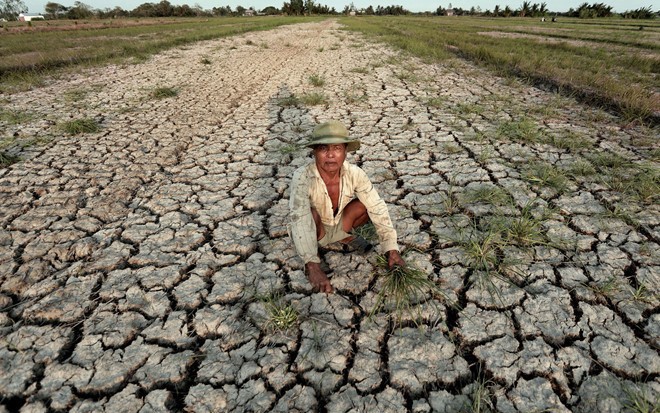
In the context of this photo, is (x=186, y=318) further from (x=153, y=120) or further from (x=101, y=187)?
(x=153, y=120)

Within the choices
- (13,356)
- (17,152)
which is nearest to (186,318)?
(13,356)

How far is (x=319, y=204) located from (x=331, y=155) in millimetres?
345

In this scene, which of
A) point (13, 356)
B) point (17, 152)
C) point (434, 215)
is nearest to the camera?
point (13, 356)

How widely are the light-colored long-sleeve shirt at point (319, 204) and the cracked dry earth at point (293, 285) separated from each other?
0.87 ft

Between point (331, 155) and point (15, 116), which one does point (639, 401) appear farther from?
point (15, 116)

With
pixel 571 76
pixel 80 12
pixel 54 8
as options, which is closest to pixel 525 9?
pixel 571 76

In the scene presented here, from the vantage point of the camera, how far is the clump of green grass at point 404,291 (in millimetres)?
1733

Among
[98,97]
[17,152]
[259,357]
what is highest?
[98,97]

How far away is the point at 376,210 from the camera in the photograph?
1.86m

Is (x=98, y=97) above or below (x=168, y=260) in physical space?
above

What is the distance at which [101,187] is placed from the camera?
2.89 m

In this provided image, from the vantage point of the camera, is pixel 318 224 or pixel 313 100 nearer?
pixel 318 224

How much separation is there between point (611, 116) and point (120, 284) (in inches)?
217

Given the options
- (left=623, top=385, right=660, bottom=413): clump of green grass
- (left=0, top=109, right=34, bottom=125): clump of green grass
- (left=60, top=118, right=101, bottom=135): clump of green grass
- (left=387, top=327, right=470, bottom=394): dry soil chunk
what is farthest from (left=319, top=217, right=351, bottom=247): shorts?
(left=0, top=109, right=34, bottom=125): clump of green grass
